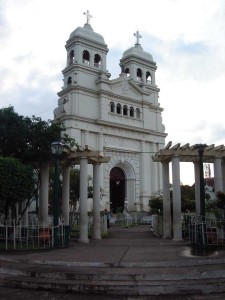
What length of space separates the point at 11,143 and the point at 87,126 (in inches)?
831

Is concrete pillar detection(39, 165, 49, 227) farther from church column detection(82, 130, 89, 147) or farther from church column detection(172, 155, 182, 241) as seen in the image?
church column detection(82, 130, 89, 147)

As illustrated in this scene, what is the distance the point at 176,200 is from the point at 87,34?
29.1 metres

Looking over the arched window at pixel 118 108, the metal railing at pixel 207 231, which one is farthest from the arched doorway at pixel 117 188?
the metal railing at pixel 207 231

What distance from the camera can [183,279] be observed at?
7.85 m

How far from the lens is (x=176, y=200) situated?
1593 cm

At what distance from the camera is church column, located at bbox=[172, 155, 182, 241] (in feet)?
51.5

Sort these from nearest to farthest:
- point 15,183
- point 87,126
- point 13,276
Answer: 1. point 13,276
2. point 15,183
3. point 87,126

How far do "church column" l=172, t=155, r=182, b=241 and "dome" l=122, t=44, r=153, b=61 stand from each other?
30567mm

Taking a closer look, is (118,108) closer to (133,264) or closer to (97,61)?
(97,61)

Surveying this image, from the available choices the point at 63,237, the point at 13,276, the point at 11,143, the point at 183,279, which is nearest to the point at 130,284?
the point at 183,279

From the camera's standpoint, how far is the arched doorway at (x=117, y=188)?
132ft

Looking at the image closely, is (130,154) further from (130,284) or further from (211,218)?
(130,284)

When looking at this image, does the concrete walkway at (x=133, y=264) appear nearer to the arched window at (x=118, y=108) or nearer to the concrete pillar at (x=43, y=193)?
the concrete pillar at (x=43, y=193)

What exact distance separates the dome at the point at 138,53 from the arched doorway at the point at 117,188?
46.9ft
